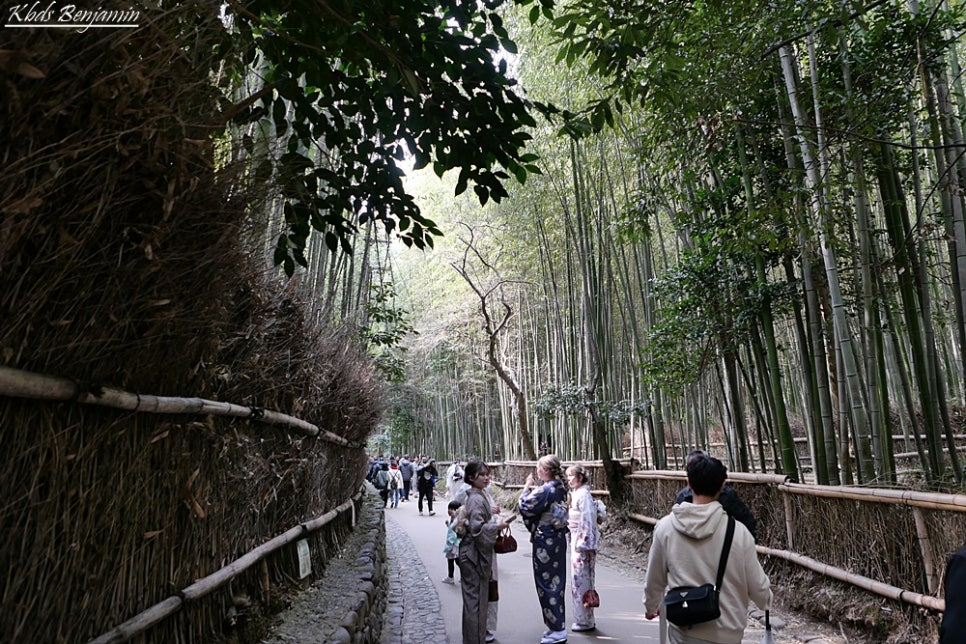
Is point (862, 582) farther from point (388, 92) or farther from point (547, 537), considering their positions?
point (388, 92)

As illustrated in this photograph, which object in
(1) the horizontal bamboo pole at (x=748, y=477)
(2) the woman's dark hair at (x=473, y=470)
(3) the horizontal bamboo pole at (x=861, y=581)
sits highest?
(2) the woman's dark hair at (x=473, y=470)

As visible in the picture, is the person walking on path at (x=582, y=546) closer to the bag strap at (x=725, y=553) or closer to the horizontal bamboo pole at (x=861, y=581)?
the horizontal bamboo pole at (x=861, y=581)

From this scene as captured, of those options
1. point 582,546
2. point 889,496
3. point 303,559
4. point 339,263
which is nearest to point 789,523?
point 889,496

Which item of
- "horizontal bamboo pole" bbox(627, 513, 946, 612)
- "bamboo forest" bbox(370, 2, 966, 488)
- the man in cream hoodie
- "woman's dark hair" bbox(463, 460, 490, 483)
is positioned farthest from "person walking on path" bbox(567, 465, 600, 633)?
the man in cream hoodie

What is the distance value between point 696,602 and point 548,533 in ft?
8.07

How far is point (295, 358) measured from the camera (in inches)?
153

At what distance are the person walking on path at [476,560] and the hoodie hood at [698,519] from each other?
2010 mm

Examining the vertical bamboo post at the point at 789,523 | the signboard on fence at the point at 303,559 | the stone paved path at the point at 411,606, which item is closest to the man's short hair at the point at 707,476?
the signboard on fence at the point at 303,559

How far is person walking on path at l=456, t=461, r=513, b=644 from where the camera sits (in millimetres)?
3973

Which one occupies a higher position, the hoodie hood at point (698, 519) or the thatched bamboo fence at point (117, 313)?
the thatched bamboo fence at point (117, 313)

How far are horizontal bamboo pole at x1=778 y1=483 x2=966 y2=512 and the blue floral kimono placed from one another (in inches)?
69.2

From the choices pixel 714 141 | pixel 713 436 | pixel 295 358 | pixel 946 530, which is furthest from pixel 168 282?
pixel 713 436

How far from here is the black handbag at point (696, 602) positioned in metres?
2.06

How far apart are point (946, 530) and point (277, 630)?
335 cm
